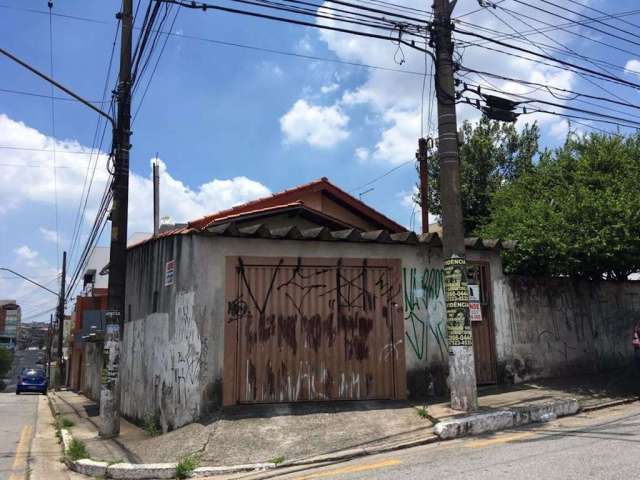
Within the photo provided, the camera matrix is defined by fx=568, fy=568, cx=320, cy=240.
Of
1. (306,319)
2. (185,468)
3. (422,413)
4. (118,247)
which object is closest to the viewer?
(185,468)

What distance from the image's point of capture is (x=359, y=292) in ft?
32.5

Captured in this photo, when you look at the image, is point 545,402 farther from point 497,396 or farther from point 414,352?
point 414,352

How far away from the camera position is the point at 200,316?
29.0 feet

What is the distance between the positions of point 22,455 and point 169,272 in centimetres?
365

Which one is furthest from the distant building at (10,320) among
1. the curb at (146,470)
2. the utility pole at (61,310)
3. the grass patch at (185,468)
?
the grass patch at (185,468)

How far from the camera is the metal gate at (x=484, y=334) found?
10.9 metres

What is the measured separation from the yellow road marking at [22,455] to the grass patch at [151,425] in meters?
1.84

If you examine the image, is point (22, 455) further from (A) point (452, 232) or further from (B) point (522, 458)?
(A) point (452, 232)

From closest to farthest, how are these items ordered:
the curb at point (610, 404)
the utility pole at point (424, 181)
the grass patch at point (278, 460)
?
the grass patch at point (278, 460) → the curb at point (610, 404) → the utility pole at point (424, 181)

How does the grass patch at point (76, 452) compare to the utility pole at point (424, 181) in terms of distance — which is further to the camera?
the utility pole at point (424, 181)

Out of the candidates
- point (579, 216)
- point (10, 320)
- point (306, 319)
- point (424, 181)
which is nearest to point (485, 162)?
point (424, 181)

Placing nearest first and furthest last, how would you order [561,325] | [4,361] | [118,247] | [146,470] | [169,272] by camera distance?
[146,470]
[169,272]
[118,247]
[561,325]
[4,361]

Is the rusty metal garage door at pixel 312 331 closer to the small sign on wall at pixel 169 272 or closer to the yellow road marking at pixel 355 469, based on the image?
the small sign on wall at pixel 169 272

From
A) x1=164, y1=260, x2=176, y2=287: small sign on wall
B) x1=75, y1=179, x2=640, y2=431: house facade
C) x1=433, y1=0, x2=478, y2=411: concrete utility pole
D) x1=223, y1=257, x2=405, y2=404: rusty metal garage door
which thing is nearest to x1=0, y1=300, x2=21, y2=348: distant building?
x1=75, y1=179, x2=640, y2=431: house facade
